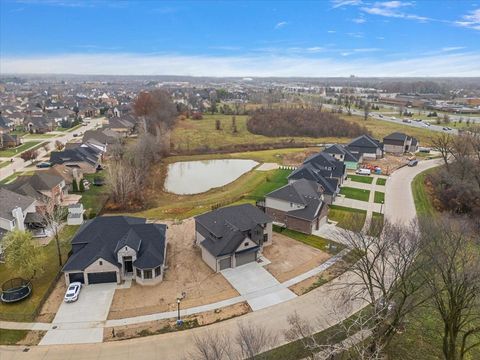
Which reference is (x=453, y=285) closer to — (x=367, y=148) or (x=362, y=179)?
(x=362, y=179)

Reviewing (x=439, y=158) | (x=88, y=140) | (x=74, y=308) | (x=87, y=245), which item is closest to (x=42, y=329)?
(x=74, y=308)

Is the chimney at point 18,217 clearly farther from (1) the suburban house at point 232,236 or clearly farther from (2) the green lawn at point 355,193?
(2) the green lawn at point 355,193

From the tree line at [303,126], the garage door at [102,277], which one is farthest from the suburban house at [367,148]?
the garage door at [102,277]

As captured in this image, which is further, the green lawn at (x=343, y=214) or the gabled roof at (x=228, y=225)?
the green lawn at (x=343, y=214)

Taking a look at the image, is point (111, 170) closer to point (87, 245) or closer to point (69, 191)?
point (69, 191)

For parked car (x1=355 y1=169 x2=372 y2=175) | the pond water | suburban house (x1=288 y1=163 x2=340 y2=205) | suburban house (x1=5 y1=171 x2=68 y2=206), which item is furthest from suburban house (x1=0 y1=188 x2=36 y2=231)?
parked car (x1=355 y1=169 x2=372 y2=175)

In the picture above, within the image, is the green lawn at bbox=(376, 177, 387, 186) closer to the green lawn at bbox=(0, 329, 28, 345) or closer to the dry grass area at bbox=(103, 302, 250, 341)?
the dry grass area at bbox=(103, 302, 250, 341)
